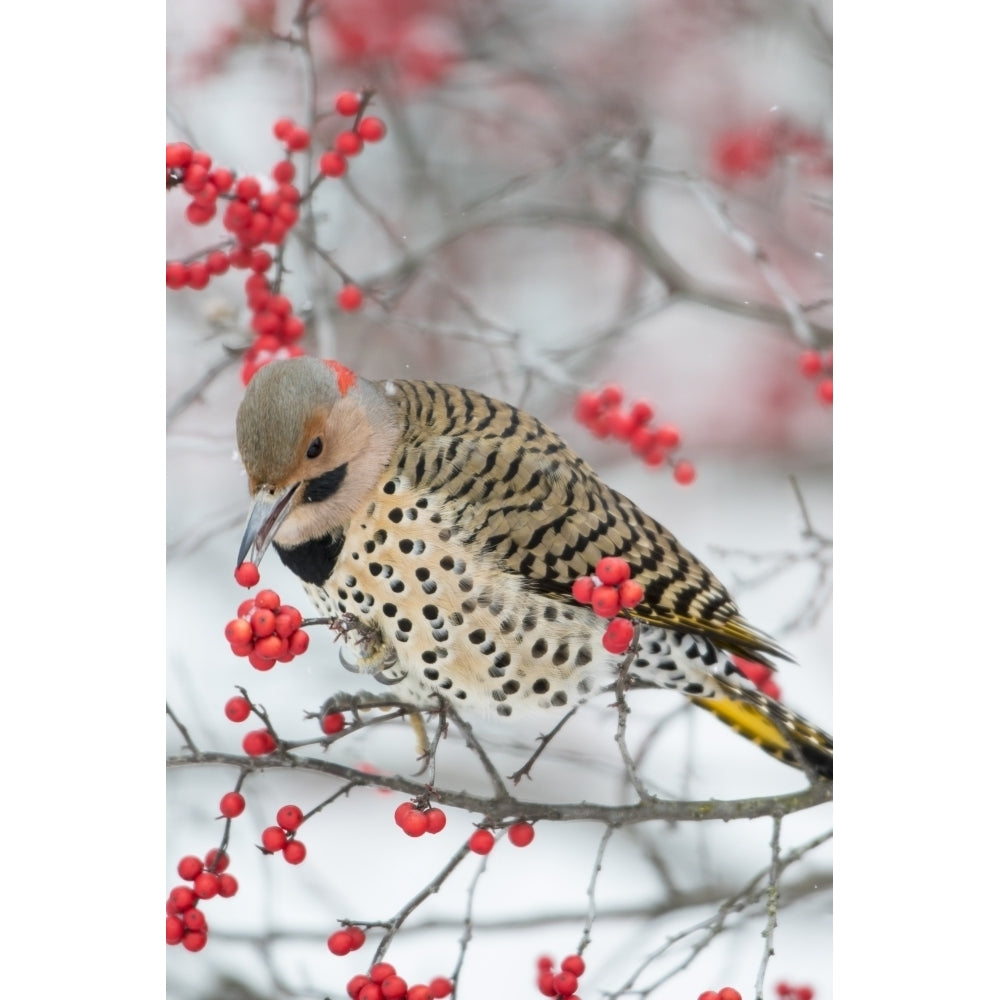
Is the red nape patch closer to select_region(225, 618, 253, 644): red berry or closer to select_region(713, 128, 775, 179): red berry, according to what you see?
select_region(225, 618, 253, 644): red berry

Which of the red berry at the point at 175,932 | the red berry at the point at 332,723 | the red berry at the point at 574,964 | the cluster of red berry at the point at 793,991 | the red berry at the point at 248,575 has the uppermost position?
the red berry at the point at 248,575

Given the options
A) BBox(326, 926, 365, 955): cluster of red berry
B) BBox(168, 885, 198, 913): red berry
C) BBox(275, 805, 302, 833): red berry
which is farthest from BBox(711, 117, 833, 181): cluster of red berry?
BBox(168, 885, 198, 913): red berry

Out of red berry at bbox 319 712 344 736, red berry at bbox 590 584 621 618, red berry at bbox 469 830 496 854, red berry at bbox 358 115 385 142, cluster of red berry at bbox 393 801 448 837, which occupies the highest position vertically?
A: red berry at bbox 358 115 385 142

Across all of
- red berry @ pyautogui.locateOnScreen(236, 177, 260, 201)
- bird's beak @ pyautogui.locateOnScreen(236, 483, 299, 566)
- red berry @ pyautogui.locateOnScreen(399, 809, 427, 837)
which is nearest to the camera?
bird's beak @ pyautogui.locateOnScreen(236, 483, 299, 566)

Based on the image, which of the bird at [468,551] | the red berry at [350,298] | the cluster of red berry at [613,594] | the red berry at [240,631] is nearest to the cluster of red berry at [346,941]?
the bird at [468,551]

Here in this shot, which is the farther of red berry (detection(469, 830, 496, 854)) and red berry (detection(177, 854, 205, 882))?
red berry (detection(177, 854, 205, 882))

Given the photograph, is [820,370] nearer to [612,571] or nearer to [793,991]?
[612,571]

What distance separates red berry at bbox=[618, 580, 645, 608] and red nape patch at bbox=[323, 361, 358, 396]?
540mm

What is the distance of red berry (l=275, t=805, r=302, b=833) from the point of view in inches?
93.5

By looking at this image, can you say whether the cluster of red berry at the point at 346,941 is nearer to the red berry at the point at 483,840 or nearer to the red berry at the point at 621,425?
the red berry at the point at 483,840

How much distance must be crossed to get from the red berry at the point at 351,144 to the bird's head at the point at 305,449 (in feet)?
1.20

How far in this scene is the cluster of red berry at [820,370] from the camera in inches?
90.0

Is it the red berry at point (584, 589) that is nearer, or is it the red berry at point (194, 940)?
the red berry at point (584, 589)
